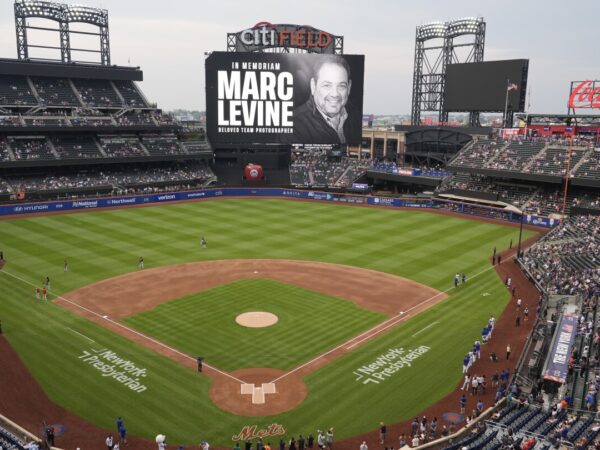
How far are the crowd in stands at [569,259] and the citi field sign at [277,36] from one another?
171ft

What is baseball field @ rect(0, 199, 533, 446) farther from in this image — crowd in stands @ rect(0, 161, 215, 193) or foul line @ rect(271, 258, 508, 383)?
crowd in stands @ rect(0, 161, 215, 193)

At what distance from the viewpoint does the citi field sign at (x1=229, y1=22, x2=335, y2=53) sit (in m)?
87.7

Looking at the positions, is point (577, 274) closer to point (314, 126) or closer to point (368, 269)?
point (368, 269)

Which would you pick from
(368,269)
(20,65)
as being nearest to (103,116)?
(20,65)

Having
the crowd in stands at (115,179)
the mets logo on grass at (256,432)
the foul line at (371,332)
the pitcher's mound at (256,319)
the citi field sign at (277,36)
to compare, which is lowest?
the mets logo on grass at (256,432)

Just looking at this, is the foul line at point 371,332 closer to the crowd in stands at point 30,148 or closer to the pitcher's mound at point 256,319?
the pitcher's mound at point 256,319

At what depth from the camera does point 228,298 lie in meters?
36.8

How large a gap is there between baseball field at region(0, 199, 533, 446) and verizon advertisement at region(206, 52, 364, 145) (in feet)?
98.2

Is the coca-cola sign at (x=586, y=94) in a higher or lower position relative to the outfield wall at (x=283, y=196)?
higher

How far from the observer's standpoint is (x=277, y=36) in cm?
8800

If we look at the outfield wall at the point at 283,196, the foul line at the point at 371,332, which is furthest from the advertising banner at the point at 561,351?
the outfield wall at the point at 283,196

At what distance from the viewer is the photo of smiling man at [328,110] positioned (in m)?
84.5

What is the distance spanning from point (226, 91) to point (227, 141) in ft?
26.6

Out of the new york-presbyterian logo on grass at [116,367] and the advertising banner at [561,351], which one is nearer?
the advertising banner at [561,351]
